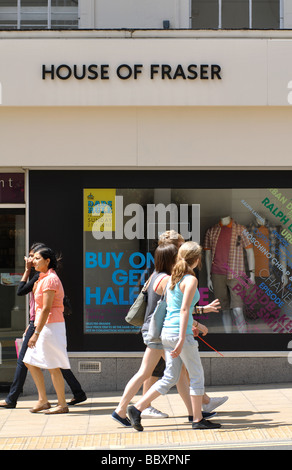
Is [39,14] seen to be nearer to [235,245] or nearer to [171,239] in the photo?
[235,245]

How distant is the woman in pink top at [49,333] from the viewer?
7938 mm

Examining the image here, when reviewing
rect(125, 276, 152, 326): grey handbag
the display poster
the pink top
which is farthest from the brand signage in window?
rect(125, 276, 152, 326): grey handbag

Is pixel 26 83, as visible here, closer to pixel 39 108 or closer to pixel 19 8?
pixel 39 108

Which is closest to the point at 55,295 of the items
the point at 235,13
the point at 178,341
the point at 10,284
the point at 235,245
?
the point at 178,341

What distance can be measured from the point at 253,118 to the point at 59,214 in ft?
9.69

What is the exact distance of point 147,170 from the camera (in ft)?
31.5

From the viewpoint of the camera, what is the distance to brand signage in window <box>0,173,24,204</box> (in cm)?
983

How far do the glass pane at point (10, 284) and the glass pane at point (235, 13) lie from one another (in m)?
4.00

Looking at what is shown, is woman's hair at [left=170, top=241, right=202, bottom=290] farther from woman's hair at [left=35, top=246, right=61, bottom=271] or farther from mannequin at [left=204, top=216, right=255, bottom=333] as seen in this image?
mannequin at [left=204, top=216, right=255, bottom=333]

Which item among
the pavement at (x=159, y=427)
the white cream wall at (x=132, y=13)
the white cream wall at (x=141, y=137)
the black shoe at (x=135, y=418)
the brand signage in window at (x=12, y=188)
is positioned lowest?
the pavement at (x=159, y=427)

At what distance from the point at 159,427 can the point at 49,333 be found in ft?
5.47

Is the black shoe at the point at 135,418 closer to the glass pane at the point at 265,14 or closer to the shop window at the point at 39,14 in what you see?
the shop window at the point at 39,14

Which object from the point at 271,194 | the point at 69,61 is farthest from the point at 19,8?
the point at 271,194

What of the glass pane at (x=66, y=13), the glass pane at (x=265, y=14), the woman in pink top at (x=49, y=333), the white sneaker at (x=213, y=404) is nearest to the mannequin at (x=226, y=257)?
the white sneaker at (x=213, y=404)
